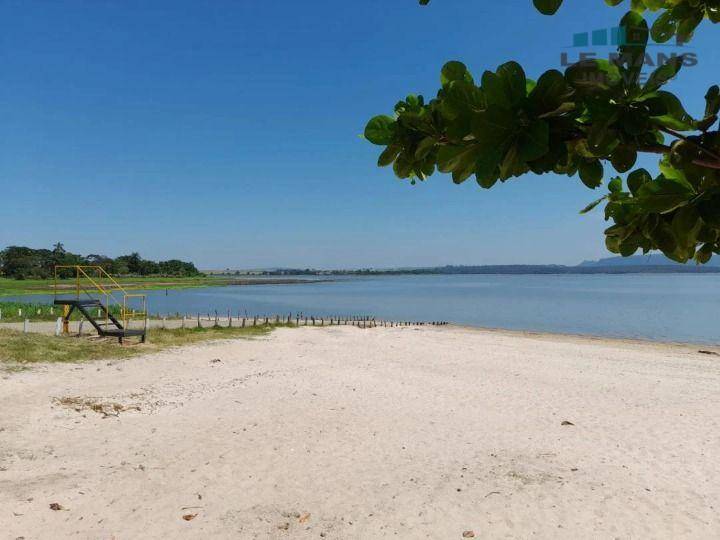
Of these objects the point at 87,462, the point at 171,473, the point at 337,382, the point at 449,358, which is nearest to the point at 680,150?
the point at 171,473

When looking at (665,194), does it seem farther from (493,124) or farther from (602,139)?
(493,124)

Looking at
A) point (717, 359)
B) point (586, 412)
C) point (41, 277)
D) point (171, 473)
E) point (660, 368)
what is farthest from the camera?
point (41, 277)

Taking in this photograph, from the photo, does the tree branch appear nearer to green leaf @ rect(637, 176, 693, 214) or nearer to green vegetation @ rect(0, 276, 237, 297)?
green leaf @ rect(637, 176, 693, 214)

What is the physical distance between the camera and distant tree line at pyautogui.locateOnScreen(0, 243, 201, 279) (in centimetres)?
11162

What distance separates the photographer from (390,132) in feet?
5.03

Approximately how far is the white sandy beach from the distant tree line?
105m

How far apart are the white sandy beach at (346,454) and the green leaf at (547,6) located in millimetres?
6423

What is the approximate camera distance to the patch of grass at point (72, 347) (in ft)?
48.0

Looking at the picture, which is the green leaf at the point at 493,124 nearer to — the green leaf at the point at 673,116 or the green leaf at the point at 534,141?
the green leaf at the point at 534,141

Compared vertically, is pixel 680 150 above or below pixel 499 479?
above

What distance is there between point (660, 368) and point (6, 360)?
24999 millimetres

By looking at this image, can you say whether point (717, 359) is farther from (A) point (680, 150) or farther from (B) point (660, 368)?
(A) point (680, 150)

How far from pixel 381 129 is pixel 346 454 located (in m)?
8.27

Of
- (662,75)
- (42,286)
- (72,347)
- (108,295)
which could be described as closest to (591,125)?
(662,75)
